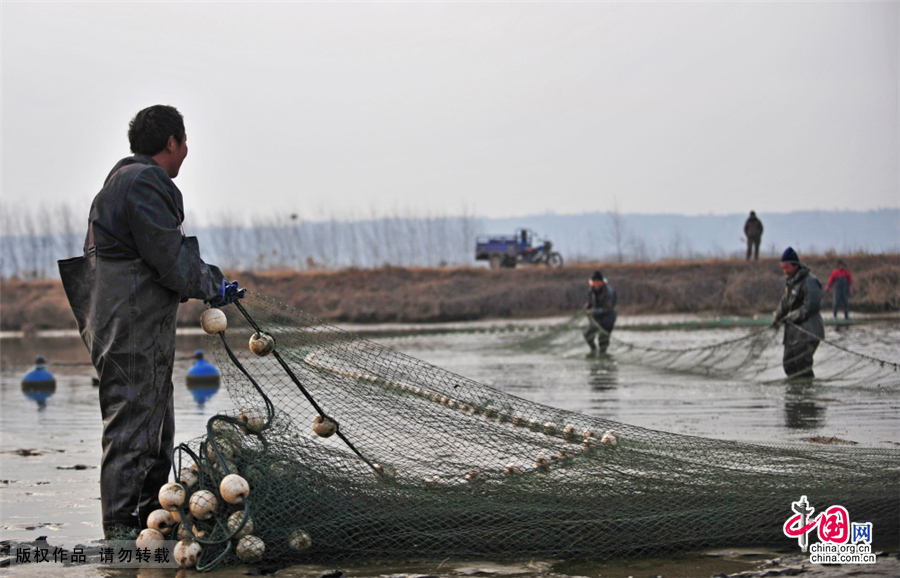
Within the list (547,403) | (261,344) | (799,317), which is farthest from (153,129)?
(799,317)

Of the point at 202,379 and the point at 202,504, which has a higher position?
the point at 202,504

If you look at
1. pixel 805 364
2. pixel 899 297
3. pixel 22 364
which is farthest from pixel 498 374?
pixel 899 297

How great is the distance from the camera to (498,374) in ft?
43.6

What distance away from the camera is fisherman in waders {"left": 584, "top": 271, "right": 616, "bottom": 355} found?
15258 mm

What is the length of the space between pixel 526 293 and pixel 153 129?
90.6ft

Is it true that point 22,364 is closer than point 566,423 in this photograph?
No

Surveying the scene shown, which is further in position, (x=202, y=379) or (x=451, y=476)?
(x=202, y=379)

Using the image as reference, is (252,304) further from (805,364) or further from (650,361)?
(650,361)

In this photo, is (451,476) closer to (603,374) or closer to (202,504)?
(202,504)

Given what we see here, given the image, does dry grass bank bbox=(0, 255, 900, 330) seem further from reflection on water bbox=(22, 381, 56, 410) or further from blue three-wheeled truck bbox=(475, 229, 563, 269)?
reflection on water bbox=(22, 381, 56, 410)

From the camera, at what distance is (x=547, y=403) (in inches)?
380

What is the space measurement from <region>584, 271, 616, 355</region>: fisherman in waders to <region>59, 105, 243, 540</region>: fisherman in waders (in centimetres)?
1162

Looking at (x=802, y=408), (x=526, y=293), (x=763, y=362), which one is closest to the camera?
(x=802, y=408)

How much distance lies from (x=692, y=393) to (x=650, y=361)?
307cm
